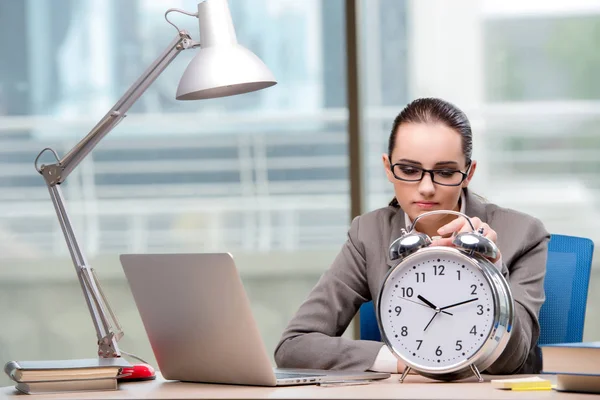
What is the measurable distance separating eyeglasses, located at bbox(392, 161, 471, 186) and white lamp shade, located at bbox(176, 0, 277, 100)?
12.9 inches

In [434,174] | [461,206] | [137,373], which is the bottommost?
[137,373]

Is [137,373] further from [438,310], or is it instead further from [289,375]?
[438,310]

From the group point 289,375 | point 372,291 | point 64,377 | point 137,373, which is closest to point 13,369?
point 64,377

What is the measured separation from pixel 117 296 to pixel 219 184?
1.99 feet

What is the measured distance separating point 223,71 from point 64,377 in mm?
677

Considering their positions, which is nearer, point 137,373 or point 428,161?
point 137,373

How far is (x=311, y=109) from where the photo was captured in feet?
12.8

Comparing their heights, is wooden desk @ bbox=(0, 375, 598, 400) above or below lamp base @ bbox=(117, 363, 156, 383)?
above

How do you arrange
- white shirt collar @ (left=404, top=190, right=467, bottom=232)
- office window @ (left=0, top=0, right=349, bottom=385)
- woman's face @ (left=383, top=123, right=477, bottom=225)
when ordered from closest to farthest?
woman's face @ (left=383, top=123, right=477, bottom=225) → white shirt collar @ (left=404, top=190, right=467, bottom=232) → office window @ (left=0, top=0, right=349, bottom=385)

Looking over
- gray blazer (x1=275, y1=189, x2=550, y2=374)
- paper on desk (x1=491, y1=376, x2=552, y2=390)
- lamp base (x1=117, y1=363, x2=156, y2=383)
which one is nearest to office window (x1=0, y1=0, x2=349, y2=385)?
gray blazer (x1=275, y1=189, x2=550, y2=374)

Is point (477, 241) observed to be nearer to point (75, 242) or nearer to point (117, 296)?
point (75, 242)

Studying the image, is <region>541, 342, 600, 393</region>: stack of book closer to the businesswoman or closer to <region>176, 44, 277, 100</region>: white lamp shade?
the businesswoman

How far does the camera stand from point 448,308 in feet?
5.59

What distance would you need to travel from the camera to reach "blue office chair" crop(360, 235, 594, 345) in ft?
7.35
